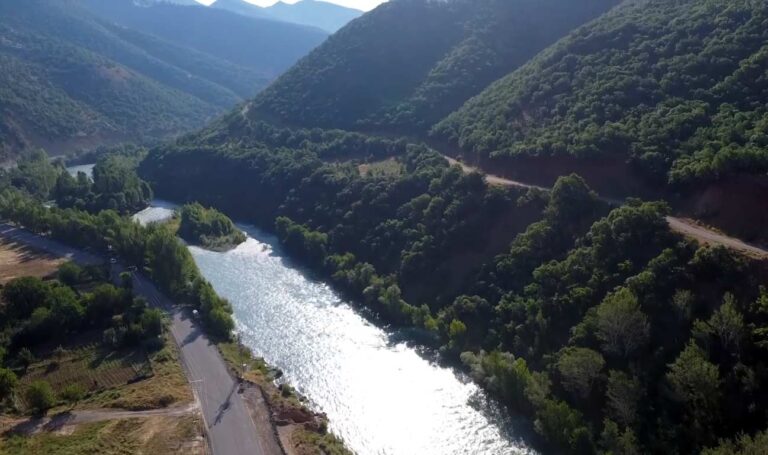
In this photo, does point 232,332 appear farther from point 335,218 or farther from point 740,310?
point 740,310

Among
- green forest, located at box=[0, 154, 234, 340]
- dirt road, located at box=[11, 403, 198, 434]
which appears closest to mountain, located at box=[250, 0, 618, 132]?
green forest, located at box=[0, 154, 234, 340]

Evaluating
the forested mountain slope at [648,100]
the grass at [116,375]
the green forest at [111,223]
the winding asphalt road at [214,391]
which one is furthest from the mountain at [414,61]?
the grass at [116,375]

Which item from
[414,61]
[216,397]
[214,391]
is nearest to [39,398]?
[214,391]

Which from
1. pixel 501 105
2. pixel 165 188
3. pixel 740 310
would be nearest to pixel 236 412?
pixel 740 310

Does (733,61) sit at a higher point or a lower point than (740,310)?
higher

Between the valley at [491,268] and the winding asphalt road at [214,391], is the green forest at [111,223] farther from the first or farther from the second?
the winding asphalt road at [214,391]

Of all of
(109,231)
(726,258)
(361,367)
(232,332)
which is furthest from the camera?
(109,231)

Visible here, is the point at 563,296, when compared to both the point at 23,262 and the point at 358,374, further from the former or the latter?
the point at 23,262
